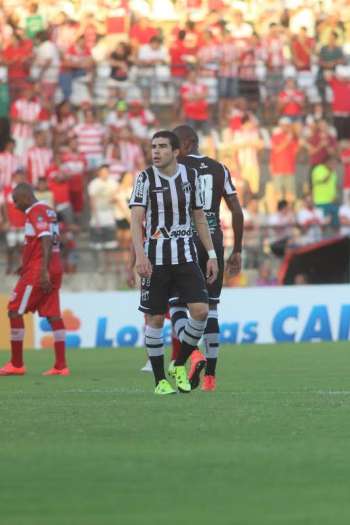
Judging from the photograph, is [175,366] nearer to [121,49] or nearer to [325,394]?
[325,394]

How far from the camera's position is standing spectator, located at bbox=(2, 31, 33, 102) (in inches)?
1014

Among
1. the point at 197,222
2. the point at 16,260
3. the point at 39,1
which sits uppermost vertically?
the point at 39,1

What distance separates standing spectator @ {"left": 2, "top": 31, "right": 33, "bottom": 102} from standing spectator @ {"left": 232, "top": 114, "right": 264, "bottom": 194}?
12.7 feet

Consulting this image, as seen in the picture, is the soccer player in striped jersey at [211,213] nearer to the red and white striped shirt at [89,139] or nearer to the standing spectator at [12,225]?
the standing spectator at [12,225]

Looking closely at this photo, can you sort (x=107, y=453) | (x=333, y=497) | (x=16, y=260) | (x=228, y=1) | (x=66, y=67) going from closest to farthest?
(x=333, y=497), (x=107, y=453), (x=16, y=260), (x=66, y=67), (x=228, y=1)

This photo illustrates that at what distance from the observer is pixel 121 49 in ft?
88.3

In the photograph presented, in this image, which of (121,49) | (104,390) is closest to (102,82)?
(121,49)

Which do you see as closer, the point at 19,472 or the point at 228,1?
the point at 19,472

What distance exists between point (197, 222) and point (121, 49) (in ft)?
53.7

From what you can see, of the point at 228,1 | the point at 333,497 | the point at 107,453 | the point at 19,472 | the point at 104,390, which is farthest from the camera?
the point at 228,1

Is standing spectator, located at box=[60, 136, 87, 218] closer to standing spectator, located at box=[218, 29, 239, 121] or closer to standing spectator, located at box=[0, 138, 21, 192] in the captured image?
standing spectator, located at box=[0, 138, 21, 192]

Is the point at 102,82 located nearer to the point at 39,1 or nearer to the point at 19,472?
the point at 39,1

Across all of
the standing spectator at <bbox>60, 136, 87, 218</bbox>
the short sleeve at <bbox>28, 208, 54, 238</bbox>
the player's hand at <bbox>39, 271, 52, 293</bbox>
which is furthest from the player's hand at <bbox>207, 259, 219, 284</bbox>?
the standing spectator at <bbox>60, 136, 87, 218</bbox>

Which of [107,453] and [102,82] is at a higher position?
[102,82]
